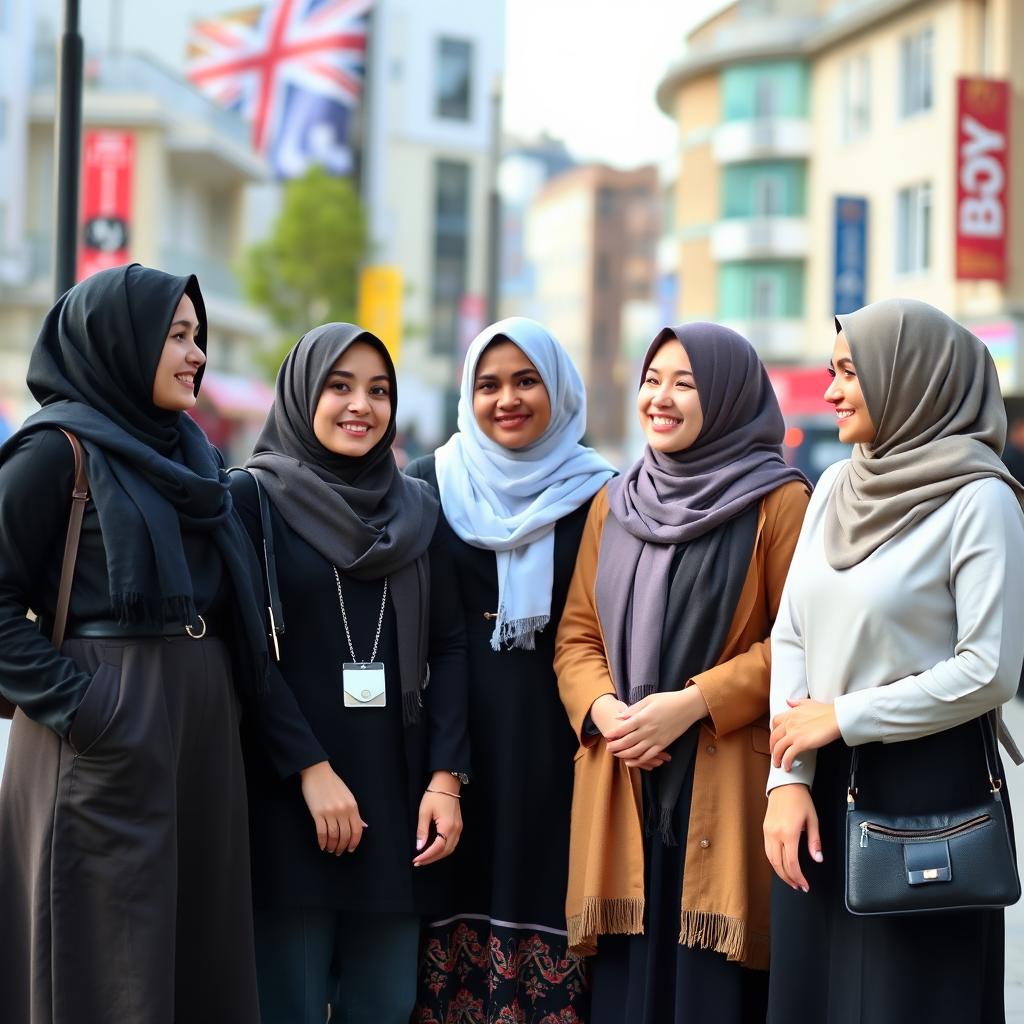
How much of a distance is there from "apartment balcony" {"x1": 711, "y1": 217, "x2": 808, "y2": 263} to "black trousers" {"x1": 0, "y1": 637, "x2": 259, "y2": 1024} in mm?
31025

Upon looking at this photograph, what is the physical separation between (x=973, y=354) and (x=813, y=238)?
Result: 30.9m

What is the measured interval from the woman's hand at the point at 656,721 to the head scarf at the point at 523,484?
41cm

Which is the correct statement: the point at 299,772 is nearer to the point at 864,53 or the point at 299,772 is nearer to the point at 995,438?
the point at 995,438

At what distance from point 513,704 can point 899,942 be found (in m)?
1.16

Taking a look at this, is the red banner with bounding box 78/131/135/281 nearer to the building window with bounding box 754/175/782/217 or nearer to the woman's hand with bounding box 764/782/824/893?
the building window with bounding box 754/175/782/217

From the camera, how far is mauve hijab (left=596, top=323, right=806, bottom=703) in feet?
11.1

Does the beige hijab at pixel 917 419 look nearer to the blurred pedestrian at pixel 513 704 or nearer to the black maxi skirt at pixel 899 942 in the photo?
the black maxi skirt at pixel 899 942

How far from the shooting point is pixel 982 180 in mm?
21688

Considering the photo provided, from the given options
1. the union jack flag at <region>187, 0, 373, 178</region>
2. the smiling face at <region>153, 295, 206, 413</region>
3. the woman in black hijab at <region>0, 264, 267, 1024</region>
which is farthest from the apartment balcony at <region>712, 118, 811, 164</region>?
the woman in black hijab at <region>0, 264, 267, 1024</region>

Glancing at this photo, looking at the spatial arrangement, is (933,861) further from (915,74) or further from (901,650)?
(915,74)

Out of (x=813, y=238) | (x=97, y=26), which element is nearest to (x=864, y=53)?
(x=813, y=238)

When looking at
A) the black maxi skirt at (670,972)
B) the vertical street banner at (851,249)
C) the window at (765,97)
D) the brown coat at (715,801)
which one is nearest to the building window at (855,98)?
the window at (765,97)

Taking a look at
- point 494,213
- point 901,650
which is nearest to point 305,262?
point 494,213

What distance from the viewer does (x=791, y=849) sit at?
3010mm
